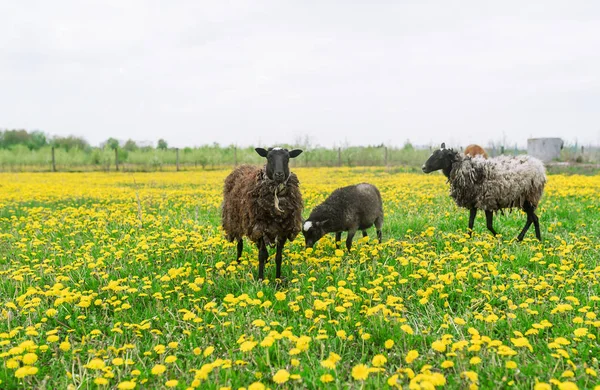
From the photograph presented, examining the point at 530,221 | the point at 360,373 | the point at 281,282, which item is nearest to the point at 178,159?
the point at 530,221

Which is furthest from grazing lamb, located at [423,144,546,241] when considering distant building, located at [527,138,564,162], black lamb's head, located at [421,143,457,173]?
distant building, located at [527,138,564,162]

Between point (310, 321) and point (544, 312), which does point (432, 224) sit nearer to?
point (544, 312)

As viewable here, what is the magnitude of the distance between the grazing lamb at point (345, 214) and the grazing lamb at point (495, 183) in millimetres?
1686

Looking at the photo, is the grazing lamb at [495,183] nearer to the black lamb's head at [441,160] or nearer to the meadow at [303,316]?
the black lamb's head at [441,160]

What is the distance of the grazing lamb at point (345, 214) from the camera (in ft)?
22.3

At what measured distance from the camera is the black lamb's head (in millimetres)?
8438

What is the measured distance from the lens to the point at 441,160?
27.8 ft

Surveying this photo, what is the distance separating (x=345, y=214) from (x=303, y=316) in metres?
2.92

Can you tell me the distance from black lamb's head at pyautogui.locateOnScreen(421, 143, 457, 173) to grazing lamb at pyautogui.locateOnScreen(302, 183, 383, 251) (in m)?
1.40

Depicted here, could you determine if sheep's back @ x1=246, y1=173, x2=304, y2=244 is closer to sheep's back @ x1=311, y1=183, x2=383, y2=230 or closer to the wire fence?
sheep's back @ x1=311, y1=183, x2=383, y2=230

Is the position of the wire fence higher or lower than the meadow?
higher

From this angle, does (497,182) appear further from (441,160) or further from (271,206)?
(271,206)

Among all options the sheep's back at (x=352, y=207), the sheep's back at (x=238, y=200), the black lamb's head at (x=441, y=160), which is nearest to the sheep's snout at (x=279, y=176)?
the sheep's back at (x=238, y=200)

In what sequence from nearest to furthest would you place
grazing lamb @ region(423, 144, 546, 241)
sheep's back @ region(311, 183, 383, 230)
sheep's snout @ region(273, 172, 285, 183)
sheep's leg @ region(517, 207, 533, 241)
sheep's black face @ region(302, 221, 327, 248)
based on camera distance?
1. sheep's snout @ region(273, 172, 285, 183)
2. sheep's black face @ region(302, 221, 327, 248)
3. sheep's back @ region(311, 183, 383, 230)
4. sheep's leg @ region(517, 207, 533, 241)
5. grazing lamb @ region(423, 144, 546, 241)
